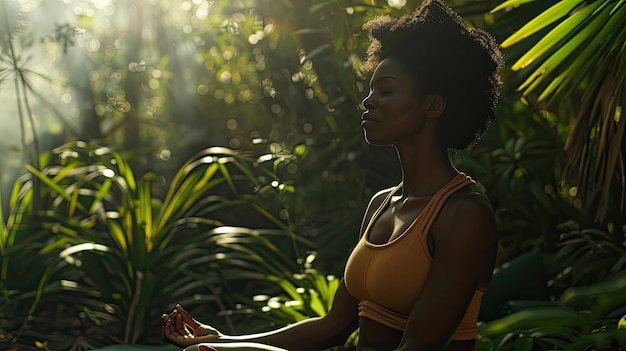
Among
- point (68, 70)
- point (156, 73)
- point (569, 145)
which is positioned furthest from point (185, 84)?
point (569, 145)

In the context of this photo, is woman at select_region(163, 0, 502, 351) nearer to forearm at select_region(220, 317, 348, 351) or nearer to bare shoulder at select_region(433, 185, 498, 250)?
bare shoulder at select_region(433, 185, 498, 250)

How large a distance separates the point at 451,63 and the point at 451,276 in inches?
16.7

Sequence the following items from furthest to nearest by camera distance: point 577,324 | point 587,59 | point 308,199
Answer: point 308,199 < point 577,324 < point 587,59

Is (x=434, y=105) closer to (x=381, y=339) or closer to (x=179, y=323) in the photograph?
(x=381, y=339)

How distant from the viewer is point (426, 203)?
5.83ft

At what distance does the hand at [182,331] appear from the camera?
1.91 metres

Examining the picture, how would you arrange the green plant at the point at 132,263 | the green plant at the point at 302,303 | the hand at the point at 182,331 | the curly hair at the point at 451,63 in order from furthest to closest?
the green plant at the point at 132,263 → the green plant at the point at 302,303 → the hand at the point at 182,331 → the curly hair at the point at 451,63

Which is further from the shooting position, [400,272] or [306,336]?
[306,336]

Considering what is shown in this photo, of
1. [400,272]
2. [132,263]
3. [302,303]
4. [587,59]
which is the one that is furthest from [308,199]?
[400,272]

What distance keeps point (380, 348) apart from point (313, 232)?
3363 mm

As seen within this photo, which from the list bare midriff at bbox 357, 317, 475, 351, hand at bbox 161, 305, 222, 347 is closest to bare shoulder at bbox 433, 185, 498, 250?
bare midriff at bbox 357, 317, 475, 351

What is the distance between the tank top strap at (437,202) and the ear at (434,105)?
0.14 meters

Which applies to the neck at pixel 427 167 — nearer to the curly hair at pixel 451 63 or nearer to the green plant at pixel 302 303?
the curly hair at pixel 451 63

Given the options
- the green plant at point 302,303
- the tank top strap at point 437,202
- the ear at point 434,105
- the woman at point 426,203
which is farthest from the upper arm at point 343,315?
the green plant at point 302,303
